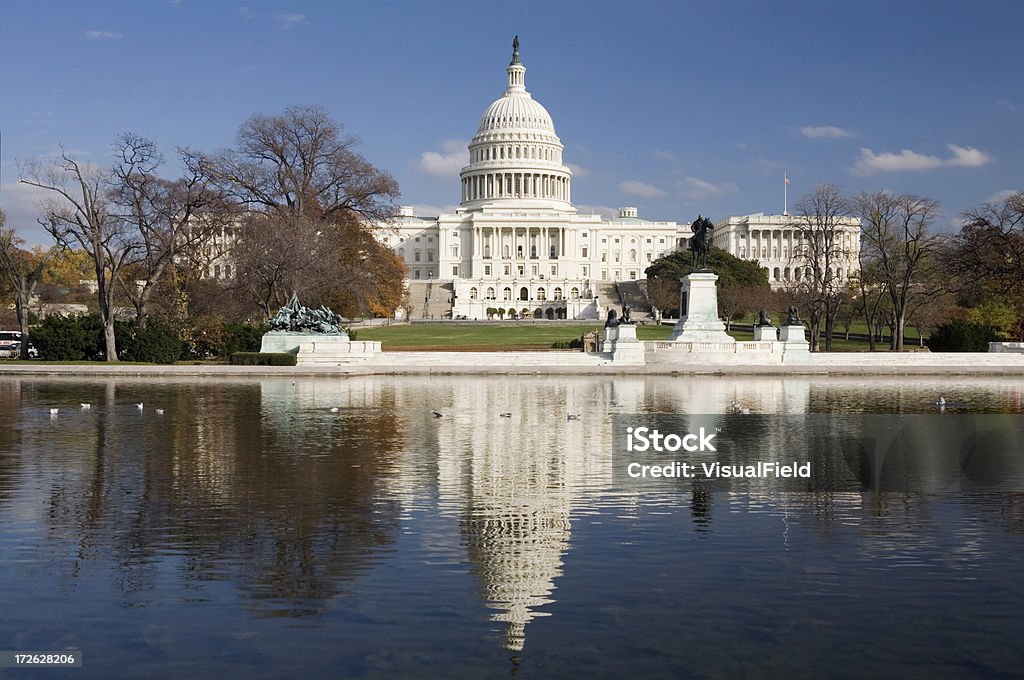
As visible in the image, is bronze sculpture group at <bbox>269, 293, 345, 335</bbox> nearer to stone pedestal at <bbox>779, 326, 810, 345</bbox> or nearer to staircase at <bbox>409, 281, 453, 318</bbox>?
stone pedestal at <bbox>779, 326, 810, 345</bbox>

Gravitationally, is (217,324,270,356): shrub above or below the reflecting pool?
above

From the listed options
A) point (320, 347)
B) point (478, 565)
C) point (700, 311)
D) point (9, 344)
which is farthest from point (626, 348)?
point (478, 565)

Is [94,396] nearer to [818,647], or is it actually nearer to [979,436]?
[979,436]

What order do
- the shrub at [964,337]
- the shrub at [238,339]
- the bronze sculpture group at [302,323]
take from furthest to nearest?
the shrub at [964,337]
the shrub at [238,339]
the bronze sculpture group at [302,323]

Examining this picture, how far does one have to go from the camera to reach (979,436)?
19.5 m

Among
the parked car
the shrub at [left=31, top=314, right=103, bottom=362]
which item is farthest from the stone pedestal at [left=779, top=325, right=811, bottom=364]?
the parked car

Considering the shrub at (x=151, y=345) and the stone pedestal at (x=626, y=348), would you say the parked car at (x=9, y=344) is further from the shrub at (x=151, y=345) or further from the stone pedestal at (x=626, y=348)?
the stone pedestal at (x=626, y=348)

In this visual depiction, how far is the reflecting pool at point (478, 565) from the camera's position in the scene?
7648 mm

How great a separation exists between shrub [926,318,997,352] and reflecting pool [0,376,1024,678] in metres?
32.5

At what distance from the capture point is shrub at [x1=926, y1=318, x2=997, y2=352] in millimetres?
48344

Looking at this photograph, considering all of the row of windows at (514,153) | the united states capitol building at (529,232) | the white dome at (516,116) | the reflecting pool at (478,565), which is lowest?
the reflecting pool at (478,565)

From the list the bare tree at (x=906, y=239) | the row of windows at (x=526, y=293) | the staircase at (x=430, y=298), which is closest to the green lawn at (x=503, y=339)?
the bare tree at (x=906, y=239)

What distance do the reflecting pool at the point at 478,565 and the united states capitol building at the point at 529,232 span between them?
443 feet

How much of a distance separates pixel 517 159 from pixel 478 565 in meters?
158
